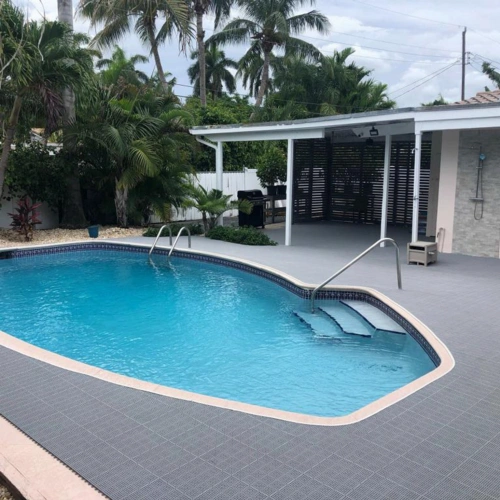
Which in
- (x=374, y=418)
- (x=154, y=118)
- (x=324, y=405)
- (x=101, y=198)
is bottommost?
(x=324, y=405)

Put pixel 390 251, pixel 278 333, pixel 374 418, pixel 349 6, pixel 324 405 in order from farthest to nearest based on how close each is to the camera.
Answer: pixel 349 6 → pixel 390 251 → pixel 278 333 → pixel 324 405 → pixel 374 418

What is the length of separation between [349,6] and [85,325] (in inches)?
1095

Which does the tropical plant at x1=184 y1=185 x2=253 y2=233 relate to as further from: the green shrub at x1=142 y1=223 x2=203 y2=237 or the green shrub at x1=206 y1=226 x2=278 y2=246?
the green shrub at x1=142 y1=223 x2=203 y2=237

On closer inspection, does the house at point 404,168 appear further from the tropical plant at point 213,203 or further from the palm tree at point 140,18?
the palm tree at point 140,18

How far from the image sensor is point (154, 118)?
50.9 ft

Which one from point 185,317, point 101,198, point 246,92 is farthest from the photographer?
point 246,92

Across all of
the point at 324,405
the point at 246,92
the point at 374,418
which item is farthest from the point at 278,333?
the point at 246,92

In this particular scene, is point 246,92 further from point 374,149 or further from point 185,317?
point 185,317

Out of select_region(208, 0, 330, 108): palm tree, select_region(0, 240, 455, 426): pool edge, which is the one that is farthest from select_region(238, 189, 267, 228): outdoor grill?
select_region(208, 0, 330, 108): palm tree

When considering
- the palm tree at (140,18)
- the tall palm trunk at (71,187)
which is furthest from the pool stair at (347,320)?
the palm tree at (140,18)

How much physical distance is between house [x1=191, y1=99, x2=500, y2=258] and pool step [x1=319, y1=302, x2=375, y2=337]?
10.8 feet

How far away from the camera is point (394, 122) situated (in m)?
11.8

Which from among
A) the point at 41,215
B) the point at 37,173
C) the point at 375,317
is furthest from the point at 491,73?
the point at 375,317

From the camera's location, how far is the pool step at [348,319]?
7613 millimetres
